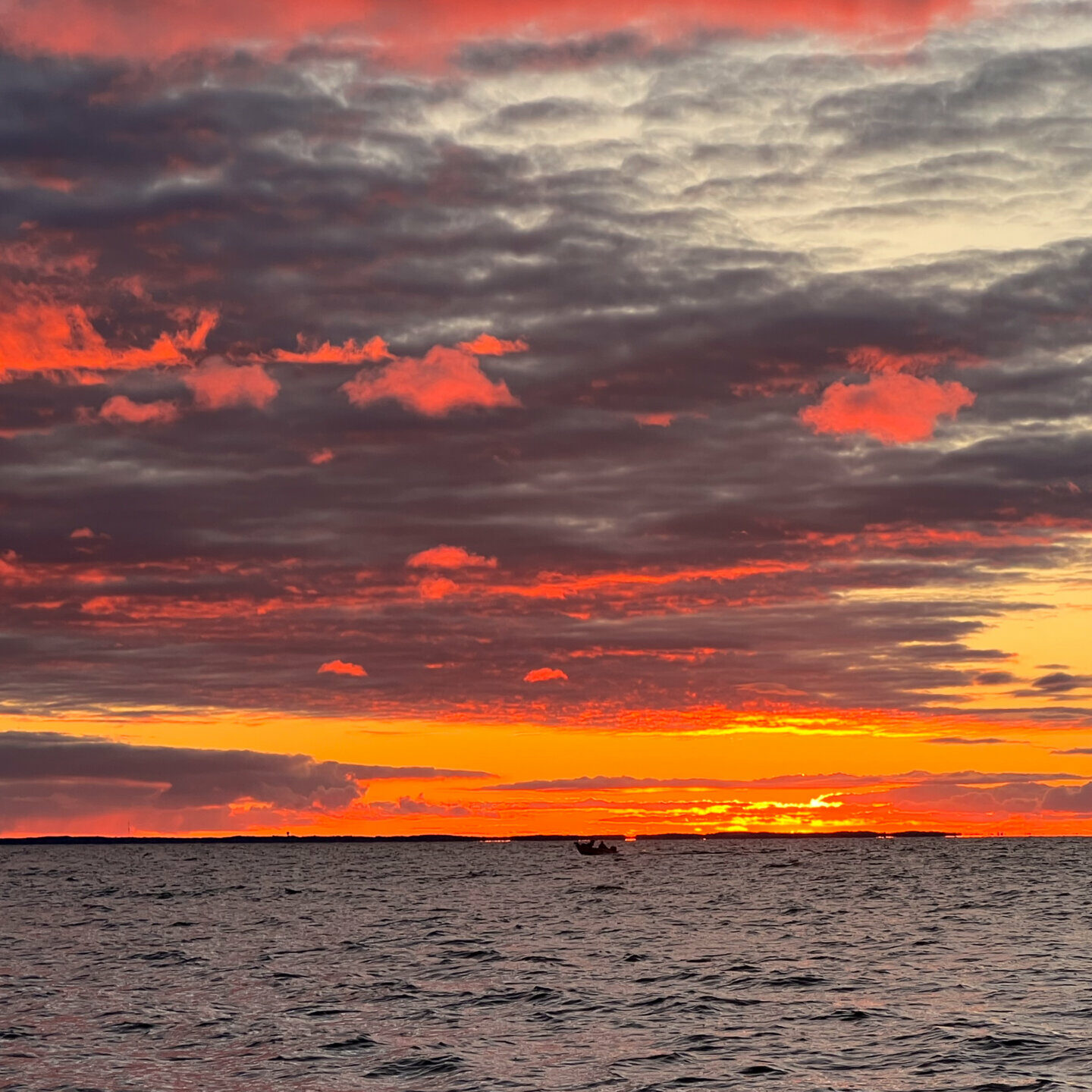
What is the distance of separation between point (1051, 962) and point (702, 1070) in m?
33.2

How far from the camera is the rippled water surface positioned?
127ft

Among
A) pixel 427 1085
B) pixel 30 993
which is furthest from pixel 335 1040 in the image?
pixel 30 993

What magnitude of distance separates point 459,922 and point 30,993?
158 feet

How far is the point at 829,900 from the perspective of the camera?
405 ft

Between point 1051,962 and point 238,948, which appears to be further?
point 238,948

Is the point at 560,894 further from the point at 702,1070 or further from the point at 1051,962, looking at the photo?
the point at 702,1070

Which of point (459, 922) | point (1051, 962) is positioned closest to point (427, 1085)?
point (1051, 962)

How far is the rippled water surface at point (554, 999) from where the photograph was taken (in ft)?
127

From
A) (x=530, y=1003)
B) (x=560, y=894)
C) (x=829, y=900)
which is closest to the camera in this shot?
(x=530, y=1003)

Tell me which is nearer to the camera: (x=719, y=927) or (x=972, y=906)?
(x=719, y=927)

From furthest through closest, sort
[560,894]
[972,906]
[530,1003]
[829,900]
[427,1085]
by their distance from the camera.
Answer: [560,894], [829,900], [972,906], [530,1003], [427,1085]

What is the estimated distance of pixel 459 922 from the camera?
101375 mm

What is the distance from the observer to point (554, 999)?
53688 mm

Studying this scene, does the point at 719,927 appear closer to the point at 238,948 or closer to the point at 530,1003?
the point at 238,948
